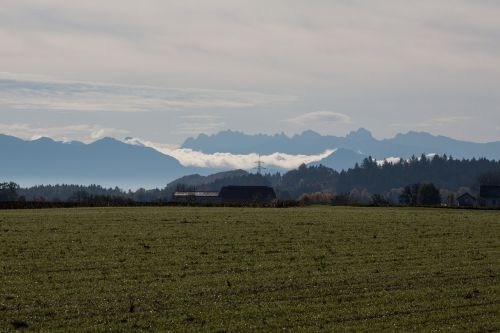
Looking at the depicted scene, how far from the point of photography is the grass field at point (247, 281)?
78.4ft

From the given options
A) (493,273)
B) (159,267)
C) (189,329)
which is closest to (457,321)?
(189,329)

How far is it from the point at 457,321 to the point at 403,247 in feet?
64.3

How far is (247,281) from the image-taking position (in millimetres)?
30719

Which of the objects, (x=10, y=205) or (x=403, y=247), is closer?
(x=403, y=247)

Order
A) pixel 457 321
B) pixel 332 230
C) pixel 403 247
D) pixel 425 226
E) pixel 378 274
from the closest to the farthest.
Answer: pixel 457 321, pixel 378 274, pixel 403 247, pixel 332 230, pixel 425 226

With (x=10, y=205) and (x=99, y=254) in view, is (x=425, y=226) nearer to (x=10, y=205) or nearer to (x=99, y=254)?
(x=99, y=254)

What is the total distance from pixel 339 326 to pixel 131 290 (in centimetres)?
907

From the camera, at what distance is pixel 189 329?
74.4 ft

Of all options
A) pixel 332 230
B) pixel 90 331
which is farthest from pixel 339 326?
pixel 332 230

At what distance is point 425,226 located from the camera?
59.8 meters

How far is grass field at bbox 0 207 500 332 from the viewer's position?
2389 centimetres

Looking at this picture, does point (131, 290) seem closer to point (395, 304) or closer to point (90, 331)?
point (90, 331)

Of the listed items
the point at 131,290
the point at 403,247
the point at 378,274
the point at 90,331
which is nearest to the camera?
the point at 90,331

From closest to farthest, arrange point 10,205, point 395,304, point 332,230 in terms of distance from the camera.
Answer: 1. point 395,304
2. point 332,230
3. point 10,205
